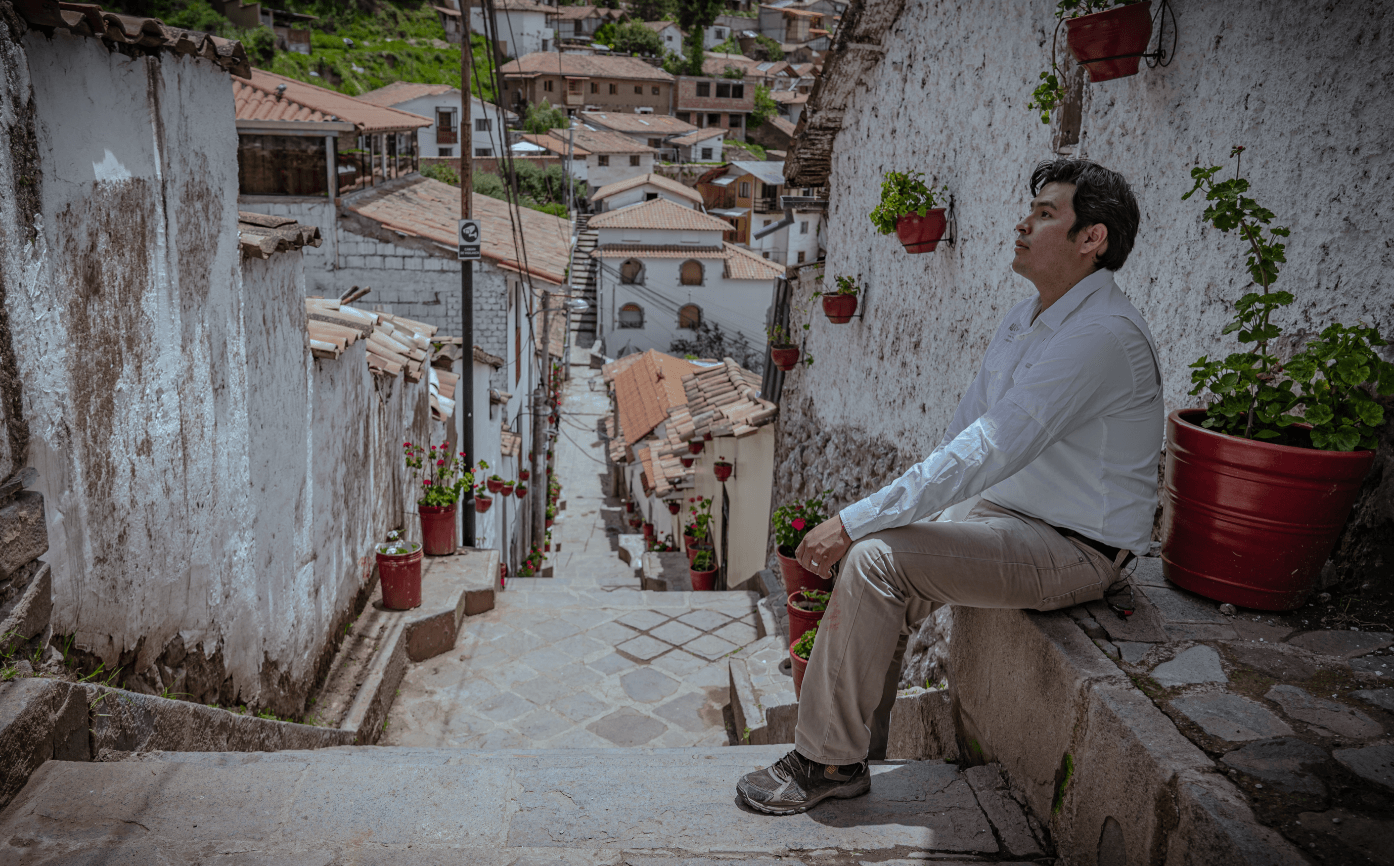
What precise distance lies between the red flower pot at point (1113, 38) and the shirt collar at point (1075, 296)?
1266mm

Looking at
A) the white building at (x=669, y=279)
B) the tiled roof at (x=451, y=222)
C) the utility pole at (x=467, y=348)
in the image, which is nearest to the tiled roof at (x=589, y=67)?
the white building at (x=669, y=279)

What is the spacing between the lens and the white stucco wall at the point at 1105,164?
256cm

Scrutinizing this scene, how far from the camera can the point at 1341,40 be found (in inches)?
102

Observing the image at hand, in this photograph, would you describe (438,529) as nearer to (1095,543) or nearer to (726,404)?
(726,404)

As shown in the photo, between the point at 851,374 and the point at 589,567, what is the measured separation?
12955 millimetres

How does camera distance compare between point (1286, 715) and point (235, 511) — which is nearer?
point (1286, 715)

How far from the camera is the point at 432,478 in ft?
27.3

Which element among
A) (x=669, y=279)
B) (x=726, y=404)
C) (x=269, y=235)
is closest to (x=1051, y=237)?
(x=269, y=235)

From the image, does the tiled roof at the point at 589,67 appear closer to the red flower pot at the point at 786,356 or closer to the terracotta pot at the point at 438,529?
the red flower pot at the point at 786,356

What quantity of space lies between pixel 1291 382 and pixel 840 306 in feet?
13.8

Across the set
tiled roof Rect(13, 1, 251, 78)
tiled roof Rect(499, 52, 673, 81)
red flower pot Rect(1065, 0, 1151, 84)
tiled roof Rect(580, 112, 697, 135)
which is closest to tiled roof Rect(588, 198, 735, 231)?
tiled roof Rect(580, 112, 697, 135)

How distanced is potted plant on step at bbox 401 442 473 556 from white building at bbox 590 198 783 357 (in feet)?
97.1

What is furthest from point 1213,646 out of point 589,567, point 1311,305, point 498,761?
point 589,567

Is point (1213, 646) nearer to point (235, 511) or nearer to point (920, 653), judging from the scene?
point (920, 653)
